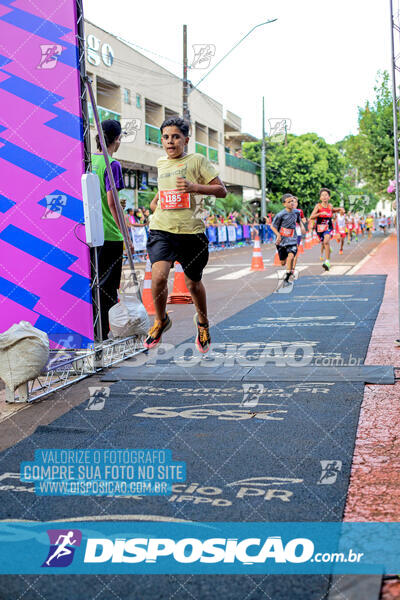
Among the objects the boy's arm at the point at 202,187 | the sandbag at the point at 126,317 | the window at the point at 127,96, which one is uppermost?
the window at the point at 127,96

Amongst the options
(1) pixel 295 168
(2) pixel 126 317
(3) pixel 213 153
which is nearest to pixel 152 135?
(3) pixel 213 153

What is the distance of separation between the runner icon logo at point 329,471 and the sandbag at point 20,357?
7.57 feet

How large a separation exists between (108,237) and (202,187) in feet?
3.83

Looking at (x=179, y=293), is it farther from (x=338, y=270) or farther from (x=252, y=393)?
(x=252, y=393)

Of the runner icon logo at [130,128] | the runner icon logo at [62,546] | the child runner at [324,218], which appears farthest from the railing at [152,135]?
the runner icon logo at [62,546]

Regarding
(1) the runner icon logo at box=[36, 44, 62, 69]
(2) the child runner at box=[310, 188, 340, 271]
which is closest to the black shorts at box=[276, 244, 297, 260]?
(2) the child runner at box=[310, 188, 340, 271]

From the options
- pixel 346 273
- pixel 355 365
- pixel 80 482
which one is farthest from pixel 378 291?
pixel 80 482

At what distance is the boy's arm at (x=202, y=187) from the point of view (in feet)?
19.0

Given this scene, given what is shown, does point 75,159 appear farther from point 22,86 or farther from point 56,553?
point 56,553

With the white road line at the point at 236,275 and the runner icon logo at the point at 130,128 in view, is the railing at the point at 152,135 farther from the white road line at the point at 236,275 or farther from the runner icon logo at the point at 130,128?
the white road line at the point at 236,275

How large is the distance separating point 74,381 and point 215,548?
333 centimetres

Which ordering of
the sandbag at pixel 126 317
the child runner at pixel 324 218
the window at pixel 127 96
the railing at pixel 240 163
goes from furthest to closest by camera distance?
1. the railing at pixel 240 163
2. the window at pixel 127 96
3. the child runner at pixel 324 218
4. the sandbag at pixel 126 317

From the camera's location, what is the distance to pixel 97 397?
5.32m

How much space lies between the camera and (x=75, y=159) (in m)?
5.91
